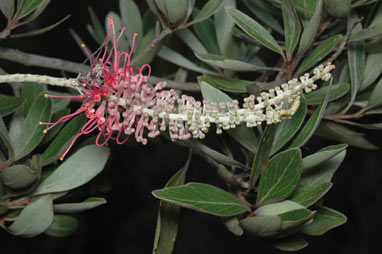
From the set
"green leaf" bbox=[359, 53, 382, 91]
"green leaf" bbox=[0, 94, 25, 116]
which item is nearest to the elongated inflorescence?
"green leaf" bbox=[0, 94, 25, 116]

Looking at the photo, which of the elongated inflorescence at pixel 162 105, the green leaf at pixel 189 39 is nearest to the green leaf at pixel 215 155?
the elongated inflorescence at pixel 162 105

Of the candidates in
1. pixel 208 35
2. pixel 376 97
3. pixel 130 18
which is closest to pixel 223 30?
pixel 208 35

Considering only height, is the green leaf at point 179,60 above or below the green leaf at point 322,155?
above

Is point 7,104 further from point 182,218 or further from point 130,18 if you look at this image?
point 182,218

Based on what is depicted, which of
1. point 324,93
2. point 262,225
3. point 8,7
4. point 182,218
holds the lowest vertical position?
point 182,218

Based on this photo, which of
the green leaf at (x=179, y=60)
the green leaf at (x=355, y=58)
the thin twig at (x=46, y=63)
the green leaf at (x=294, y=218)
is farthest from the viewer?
the green leaf at (x=179, y=60)

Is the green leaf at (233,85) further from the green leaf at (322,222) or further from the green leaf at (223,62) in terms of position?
the green leaf at (322,222)

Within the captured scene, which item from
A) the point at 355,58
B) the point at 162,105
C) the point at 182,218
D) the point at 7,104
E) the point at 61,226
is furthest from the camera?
the point at 182,218

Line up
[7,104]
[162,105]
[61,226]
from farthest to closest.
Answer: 1. [61,226]
2. [7,104]
3. [162,105]

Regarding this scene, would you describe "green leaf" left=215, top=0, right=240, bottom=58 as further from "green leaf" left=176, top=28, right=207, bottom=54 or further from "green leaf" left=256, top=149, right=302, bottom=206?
"green leaf" left=256, top=149, right=302, bottom=206
